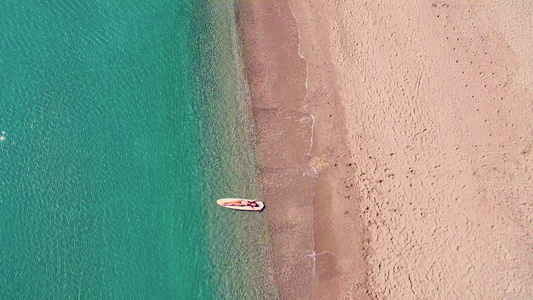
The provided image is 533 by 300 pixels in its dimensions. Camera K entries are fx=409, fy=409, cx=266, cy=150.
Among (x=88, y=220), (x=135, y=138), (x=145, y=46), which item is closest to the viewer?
(x=88, y=220)

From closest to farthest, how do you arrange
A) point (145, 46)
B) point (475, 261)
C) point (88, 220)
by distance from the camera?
point (475, 261) < point (88, 220) < point (145, 46)

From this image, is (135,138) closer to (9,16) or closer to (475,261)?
(9,16)

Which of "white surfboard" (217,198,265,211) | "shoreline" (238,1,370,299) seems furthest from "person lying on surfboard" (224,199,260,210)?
"shoreline" (238,1,370,299)

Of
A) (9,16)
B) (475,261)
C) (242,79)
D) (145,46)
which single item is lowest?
(475,261)

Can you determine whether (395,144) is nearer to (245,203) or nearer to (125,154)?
(245,203)

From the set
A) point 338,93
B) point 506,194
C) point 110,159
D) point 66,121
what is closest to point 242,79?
point 338,93

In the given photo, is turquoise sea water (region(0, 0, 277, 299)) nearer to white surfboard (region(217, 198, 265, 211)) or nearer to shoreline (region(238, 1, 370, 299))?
white surfboard (region(217, 198, 265, 211))
